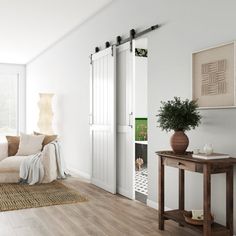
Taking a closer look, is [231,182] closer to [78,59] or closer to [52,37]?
[78,59]

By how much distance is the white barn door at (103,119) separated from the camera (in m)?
4.91

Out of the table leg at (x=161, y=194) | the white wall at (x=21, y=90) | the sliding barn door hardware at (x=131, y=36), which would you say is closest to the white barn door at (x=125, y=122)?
the sliding barn door hardware at (x=131, y=36)

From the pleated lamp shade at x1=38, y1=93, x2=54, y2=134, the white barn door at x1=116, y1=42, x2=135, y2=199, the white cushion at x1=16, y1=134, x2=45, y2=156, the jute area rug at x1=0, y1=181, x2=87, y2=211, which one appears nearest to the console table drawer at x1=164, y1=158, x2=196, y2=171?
the white barn door at x1=116, y1=42, x2=135, y2=199

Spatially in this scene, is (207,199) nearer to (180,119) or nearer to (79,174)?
(180,119)

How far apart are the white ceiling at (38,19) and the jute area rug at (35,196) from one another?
2.86 metres

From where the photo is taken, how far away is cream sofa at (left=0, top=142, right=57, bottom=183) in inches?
213

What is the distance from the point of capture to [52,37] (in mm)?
7336

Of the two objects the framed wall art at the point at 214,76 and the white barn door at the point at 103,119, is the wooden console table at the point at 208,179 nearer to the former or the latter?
the framed wall art at the point at 214,76

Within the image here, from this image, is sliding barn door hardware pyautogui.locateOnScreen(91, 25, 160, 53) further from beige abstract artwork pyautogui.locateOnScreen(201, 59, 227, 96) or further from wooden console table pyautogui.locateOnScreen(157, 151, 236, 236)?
wooden console table pyautogui.locateOnScreen(157, 151, 236, 236)

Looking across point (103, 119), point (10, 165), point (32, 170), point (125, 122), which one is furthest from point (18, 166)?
point (125, 122)

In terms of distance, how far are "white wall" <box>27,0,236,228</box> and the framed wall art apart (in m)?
0.08

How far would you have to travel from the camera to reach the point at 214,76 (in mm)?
3129

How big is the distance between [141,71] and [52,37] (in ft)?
7.01

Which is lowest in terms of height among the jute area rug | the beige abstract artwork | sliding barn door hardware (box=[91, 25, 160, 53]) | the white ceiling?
the jute area rug
